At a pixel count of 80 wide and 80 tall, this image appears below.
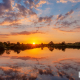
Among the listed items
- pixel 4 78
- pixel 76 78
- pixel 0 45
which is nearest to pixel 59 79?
pixel 76 78

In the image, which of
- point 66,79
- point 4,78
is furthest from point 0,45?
point 66,79

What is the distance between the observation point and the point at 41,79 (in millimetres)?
12594

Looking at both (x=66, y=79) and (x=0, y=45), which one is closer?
(x=66, y=79)

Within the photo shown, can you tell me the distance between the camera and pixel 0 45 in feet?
252

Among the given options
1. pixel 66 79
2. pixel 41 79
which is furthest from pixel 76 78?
pixel 41 79

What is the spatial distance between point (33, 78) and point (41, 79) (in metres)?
1.21

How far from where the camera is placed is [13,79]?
12562mm

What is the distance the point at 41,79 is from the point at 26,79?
2.16m

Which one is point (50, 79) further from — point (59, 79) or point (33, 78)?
point (33, 78)

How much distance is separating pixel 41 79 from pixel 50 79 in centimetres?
131

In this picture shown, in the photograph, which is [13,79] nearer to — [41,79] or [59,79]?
[41,79]

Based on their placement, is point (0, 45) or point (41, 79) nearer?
point (41, 79)

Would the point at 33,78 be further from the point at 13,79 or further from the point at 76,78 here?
the point at 76,78

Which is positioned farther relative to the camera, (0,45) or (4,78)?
(0,45)
